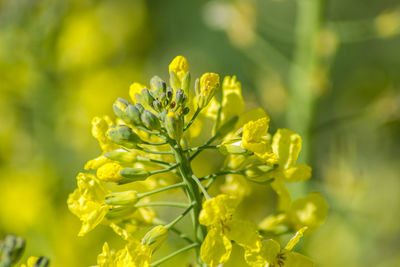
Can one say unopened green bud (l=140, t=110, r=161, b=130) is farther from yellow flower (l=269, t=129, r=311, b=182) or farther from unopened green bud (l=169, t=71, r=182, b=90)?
yellow flower (l=269, t=129, r=311, b=182)

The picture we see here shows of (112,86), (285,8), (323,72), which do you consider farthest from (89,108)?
(285,8)

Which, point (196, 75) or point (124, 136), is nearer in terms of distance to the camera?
point (124, 136)

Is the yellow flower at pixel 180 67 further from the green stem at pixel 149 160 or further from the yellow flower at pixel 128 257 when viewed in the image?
the yellow flower at pixel 128 257

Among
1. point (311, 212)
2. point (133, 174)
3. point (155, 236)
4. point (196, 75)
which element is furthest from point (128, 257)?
point (196, 75)

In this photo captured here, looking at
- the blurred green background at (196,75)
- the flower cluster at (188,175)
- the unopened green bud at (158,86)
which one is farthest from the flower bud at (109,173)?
the blurred green background at (196,75)

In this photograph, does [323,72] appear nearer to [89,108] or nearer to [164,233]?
[164,233]

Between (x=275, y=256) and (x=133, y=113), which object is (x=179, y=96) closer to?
(x=133, y=113)
